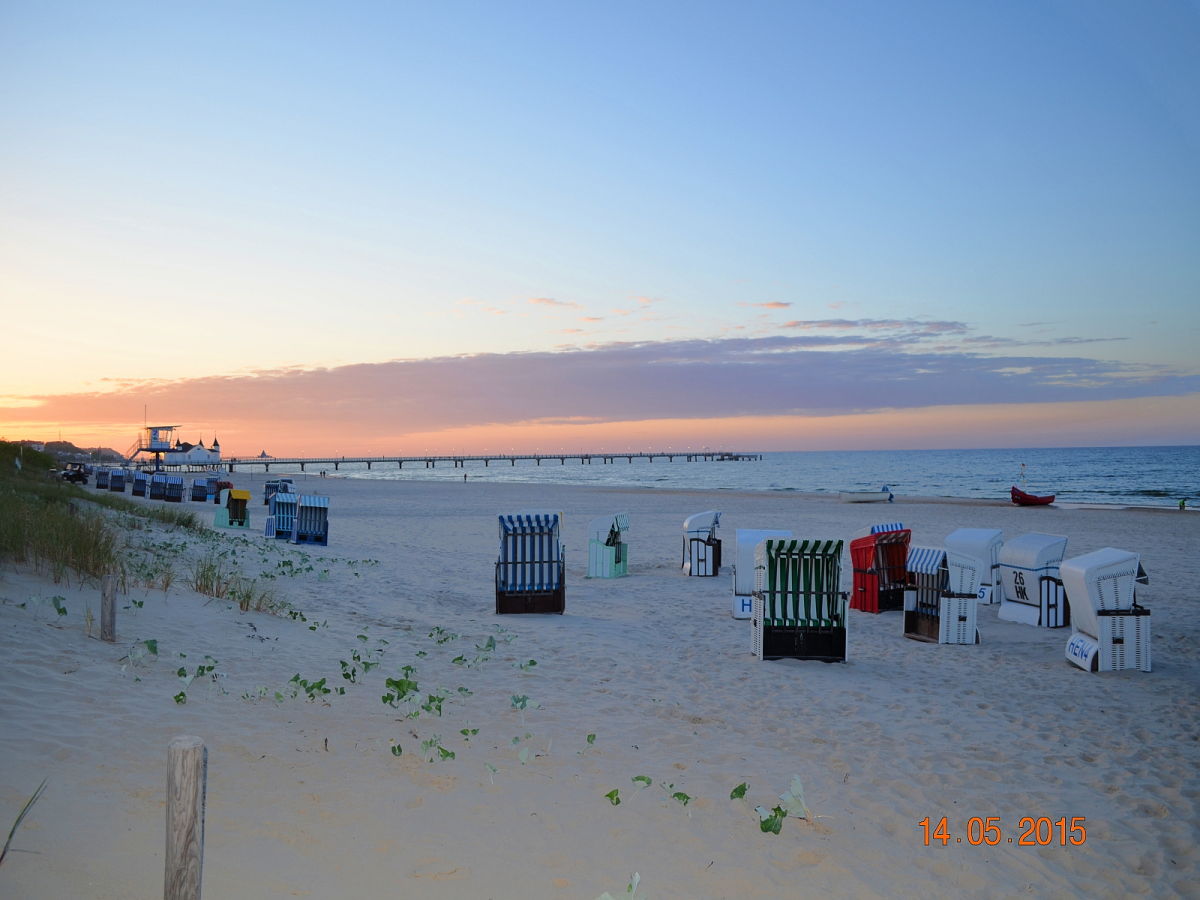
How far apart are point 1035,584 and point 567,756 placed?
8.69m

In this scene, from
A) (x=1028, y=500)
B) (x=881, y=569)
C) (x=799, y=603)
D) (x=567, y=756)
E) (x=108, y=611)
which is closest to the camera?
(x=567, y=756)

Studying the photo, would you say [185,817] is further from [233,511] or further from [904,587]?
[233,511]

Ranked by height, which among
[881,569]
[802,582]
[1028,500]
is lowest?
[1028,500]

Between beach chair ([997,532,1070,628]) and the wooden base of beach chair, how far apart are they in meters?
6.55

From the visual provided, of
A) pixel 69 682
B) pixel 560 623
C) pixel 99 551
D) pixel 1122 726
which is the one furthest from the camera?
pixel 560 623

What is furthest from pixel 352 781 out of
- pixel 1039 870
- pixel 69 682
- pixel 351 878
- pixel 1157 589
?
pixel 1157 589

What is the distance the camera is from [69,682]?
241 inches

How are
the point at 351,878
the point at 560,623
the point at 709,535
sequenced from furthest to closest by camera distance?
the point at 709,535 < the point at 560,623 < the point at 351,878

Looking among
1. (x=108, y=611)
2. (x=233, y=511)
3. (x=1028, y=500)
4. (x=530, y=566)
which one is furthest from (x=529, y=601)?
(x=1028, y=500)

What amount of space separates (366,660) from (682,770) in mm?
3809

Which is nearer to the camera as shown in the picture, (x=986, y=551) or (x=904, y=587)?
(x=904, y=587)

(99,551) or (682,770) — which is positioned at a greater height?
(99,551)

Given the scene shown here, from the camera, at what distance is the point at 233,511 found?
23469 millimetres

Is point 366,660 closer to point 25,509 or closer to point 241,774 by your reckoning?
point 241,774
